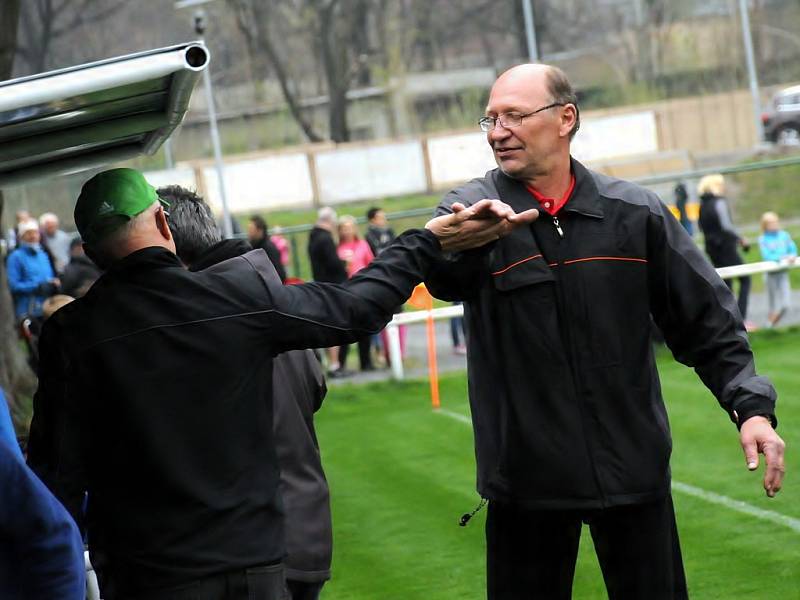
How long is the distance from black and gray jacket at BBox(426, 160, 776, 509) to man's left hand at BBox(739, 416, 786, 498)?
4cm

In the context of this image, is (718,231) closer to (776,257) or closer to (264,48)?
(776,257)

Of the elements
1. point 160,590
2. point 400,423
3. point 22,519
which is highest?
point 22,519

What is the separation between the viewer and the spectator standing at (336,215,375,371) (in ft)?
60.3

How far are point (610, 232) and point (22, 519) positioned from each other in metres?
2.17

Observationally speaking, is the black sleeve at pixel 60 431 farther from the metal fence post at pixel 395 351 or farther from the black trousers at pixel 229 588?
the metal fence post at pixel 395 351

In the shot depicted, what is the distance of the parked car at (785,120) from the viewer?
4228 centimetres

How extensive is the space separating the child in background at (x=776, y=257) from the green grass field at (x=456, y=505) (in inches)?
118

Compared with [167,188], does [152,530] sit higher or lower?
lower

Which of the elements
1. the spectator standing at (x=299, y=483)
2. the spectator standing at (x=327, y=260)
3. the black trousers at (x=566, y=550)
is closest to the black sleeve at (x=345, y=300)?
the black trousers at (x=566, y=550)

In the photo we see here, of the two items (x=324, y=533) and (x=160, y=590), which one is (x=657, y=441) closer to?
(x=324, y=533)

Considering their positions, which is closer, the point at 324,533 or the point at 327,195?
the point at 324,533

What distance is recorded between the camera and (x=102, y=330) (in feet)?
11.8

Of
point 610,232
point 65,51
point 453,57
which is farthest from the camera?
point 453,57

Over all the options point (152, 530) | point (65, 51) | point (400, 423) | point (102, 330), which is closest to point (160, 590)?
point (152, 530)
